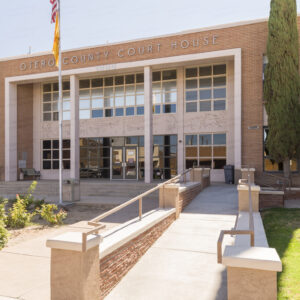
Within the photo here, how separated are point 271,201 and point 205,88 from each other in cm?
1071

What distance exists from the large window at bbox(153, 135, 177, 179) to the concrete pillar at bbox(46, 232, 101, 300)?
644 inches

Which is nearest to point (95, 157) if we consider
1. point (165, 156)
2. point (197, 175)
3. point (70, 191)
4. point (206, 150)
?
point (165, 156)

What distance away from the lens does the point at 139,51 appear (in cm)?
1906

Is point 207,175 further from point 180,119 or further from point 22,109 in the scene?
point 22,109

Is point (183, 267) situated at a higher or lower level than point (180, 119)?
lower

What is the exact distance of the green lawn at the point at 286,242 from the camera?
175 inches

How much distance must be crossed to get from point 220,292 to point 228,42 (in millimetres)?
15254

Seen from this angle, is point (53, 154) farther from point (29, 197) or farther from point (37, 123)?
point (29, 197)

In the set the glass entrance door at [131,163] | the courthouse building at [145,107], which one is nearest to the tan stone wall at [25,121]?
the courthouse building at [145,107]

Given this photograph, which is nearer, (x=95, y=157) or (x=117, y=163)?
(x=117, y=163)

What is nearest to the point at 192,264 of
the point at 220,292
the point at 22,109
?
the point at 220,292

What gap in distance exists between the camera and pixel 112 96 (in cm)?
2225

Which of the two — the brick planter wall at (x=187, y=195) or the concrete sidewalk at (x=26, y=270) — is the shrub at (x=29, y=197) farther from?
the brick planter wall at (x=187, y=195)

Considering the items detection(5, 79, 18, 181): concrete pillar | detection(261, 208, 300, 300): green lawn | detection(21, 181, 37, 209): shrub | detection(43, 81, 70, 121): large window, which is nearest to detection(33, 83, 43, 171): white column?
detection(43, 81, 70, 121): large window
